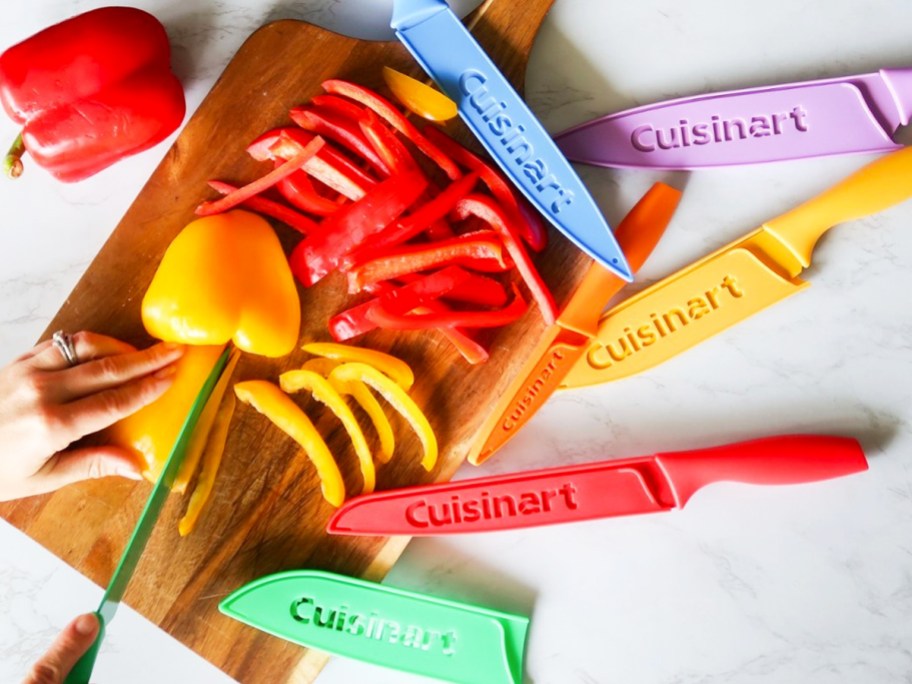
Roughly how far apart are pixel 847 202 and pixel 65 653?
1.50m

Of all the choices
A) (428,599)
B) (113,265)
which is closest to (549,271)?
(428,599)

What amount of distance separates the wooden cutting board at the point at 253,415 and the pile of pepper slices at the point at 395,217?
0.15ft

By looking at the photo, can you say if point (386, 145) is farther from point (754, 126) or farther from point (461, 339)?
point (754, 126)

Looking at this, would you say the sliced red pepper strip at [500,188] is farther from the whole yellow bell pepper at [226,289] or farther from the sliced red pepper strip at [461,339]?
the whole yellow bell pepper at [226,289]

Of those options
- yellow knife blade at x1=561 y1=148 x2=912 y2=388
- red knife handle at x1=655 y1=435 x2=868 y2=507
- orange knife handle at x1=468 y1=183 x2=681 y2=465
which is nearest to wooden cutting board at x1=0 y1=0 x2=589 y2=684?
orange knife handle at x1=468 y1=183 x2=681 y2=465

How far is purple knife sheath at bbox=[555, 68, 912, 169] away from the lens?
5.06 feet

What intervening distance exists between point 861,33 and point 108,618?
1.68 meters

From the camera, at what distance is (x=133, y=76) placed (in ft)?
4.90

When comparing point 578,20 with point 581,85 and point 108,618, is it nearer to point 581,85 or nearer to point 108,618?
point 581,85

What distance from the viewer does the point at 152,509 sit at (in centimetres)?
147

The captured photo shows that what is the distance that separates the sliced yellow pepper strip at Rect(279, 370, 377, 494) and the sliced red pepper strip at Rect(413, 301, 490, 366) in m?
0.21

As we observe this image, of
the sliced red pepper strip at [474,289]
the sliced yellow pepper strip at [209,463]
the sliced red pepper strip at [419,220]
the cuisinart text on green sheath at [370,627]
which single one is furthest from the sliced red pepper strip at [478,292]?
the cuisinart text on green sheath at [370,627]

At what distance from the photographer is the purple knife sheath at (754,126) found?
5.06 feet

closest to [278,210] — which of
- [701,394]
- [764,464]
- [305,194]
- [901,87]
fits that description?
[305,194]
